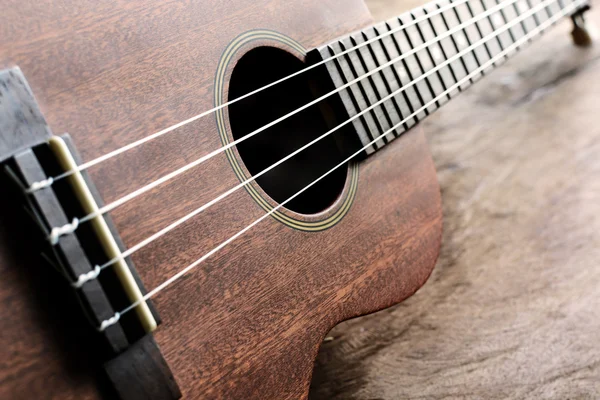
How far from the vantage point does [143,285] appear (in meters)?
0.57

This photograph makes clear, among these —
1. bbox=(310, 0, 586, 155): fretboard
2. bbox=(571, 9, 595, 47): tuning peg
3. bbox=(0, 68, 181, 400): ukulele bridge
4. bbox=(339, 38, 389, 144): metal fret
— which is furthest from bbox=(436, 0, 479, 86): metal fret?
bbox=(0, 68, 181, 400): ukulele bridge

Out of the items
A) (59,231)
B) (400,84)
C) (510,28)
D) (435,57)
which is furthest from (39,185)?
(510,28)

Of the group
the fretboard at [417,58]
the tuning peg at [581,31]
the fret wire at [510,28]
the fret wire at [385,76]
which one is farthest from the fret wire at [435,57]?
the tuning peg at [581,31]

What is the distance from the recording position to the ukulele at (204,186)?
1.68 feet

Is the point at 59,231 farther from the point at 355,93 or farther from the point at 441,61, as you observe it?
the point at 441,61

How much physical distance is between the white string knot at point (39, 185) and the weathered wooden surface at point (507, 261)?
0.60 meters

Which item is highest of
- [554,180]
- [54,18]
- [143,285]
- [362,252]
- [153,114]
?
[54,18]

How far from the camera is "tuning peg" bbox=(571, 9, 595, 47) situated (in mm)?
1348

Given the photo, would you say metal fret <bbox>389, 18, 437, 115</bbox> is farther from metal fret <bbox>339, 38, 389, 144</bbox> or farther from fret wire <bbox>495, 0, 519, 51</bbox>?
fret wire <bbox>495, 0, 519, 51</bbox>

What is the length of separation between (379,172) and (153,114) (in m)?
0.40

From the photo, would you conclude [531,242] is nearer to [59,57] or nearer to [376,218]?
[376,218]

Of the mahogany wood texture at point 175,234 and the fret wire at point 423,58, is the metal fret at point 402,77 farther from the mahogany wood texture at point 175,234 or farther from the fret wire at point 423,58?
the mahogany wood texture at point 175,234

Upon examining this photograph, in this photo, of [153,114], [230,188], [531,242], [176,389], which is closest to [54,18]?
[153,114]

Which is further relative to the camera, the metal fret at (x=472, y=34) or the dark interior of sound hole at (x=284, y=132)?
the metal fret at (x=472, y=34)
